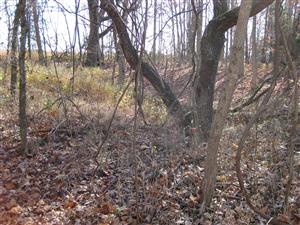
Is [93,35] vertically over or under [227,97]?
over

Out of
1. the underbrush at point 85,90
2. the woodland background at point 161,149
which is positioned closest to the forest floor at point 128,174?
the woodland background at point 161,149

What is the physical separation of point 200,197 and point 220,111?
1107mm

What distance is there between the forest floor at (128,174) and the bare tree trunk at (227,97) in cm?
29

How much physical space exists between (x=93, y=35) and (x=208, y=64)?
15.0 ft

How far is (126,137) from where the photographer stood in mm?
6793

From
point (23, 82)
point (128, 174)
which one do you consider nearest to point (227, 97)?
point (128, 174)

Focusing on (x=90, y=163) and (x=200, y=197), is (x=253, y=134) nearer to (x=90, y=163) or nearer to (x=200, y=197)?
(x=200, y=197)

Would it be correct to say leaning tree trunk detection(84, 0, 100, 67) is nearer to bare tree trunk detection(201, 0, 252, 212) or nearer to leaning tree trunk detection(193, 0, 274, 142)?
leaning tree trunk detection(193, 0, 274, 142)

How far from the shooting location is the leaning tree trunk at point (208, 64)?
689 cm

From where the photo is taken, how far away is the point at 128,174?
528 cm

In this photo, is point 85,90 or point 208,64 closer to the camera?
point 208,64

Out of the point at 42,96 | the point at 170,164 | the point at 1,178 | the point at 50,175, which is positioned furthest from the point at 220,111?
the point at 42,96

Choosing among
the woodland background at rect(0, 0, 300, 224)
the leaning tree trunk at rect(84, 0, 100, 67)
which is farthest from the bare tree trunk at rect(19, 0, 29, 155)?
the leaning tree trunk at rect(84, 0, 100, 67)

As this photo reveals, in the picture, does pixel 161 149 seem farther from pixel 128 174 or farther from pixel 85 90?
pixel 85 90
